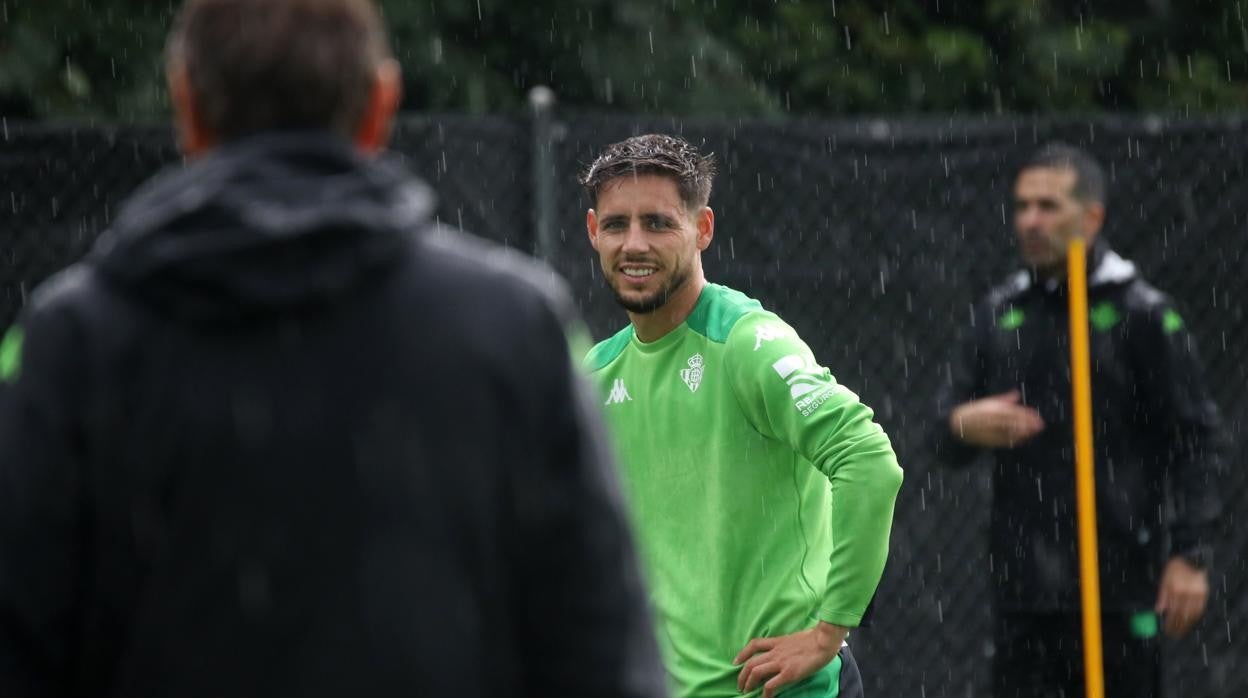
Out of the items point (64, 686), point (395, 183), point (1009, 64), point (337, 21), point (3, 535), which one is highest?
point (1009, 64)

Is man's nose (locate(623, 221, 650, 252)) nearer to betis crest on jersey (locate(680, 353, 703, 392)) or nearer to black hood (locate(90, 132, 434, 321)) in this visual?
betis crest on jersey (locate(680, 353, 703, 392))

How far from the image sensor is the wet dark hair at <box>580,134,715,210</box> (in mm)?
4816

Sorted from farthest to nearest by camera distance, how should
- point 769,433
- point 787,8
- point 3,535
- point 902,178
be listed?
point 787,8, point 902,178, point 769,433, point 3,535

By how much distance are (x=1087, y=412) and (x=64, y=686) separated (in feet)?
14.5

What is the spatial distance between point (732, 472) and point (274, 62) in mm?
2724

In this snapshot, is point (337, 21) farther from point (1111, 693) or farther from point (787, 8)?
point (787, 8)

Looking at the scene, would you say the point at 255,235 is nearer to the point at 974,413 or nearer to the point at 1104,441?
the point at 974,413

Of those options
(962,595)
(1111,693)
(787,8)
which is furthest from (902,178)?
(787,8)

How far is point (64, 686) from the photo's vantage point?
6.11 ft

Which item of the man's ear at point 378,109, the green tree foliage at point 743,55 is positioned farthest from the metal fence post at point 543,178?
the man's ear at point 378,109

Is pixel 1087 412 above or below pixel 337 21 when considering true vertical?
below

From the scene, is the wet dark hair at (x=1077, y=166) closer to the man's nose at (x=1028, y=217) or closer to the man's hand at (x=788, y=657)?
the man's nose at (x=1028, y=217)

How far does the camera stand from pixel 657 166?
15.8ft

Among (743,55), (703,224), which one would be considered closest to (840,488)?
(703,224)
